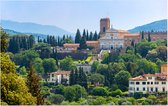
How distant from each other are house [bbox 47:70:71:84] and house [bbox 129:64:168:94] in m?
3.74

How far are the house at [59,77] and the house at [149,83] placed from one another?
3.74 meters

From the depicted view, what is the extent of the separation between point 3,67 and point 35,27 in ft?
468

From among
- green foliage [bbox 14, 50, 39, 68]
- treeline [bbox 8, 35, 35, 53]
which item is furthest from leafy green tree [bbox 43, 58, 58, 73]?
treeline [bbox 8, 35, 35, 53]

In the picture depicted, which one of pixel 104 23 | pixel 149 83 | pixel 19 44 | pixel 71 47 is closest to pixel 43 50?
pixel 19 44

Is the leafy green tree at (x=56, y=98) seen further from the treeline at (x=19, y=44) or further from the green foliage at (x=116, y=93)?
the treeline at (x=19, y=44)

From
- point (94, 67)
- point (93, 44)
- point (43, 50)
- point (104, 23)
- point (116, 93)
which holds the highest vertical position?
point (104, 23)

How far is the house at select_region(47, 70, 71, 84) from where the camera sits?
25891 millimetres

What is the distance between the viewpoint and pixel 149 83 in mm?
23453

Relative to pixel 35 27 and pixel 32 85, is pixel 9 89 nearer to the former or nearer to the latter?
pixel 32 85

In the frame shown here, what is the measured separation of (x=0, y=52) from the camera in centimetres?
507

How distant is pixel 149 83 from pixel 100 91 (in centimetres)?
283

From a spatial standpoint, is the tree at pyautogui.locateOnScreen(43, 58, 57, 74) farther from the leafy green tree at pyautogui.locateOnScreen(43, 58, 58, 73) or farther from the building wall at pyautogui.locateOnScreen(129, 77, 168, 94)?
the building wall at pyautogui.locateOnScreen(129, 77, 168, 94)

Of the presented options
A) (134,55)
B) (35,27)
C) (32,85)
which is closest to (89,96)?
(134,55)

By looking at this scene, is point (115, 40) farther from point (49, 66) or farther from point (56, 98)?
point (56, 98)
